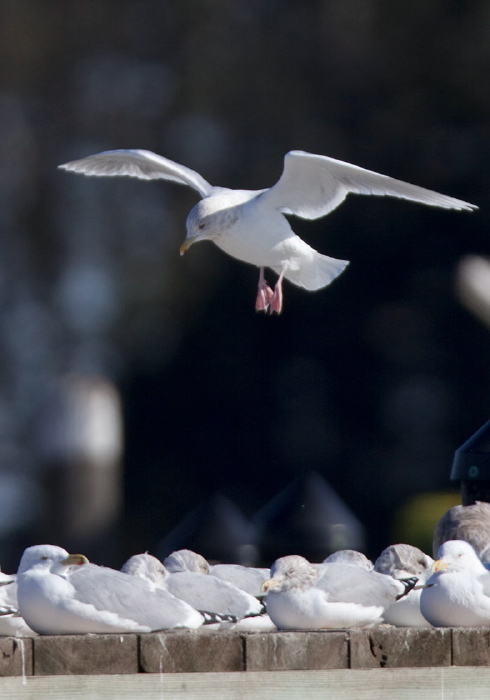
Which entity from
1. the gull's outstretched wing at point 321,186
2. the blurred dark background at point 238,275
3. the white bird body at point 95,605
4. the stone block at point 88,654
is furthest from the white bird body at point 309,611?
the blurred dark background at point 238,275

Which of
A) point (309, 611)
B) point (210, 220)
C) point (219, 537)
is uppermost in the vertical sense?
point (210, 220)

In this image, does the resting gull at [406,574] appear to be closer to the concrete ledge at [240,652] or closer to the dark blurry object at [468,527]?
the dark blurry object at [468,527]

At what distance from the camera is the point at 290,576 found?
1.83 m

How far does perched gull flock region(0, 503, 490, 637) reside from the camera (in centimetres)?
174

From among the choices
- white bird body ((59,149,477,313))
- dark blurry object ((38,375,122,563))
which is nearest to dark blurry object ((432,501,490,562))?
white bird body ((59,149,477,313))

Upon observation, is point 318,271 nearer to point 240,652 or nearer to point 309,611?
point 309,611

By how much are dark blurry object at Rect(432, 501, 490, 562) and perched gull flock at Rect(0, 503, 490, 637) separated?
1.24 ft

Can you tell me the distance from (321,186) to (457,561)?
1020 mm

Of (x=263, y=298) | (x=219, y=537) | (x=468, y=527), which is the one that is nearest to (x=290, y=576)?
(x=468, y=527)

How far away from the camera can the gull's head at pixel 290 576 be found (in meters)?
1.82

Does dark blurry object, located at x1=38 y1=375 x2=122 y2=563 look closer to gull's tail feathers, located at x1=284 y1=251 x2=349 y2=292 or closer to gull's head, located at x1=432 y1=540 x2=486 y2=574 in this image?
gull's tail feathers, located at x1=284 y1=251 x2=349 y2=292

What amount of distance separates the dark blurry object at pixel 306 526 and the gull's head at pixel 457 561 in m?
1.37

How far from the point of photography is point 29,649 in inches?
59.2

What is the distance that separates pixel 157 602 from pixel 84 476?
3.61 m
